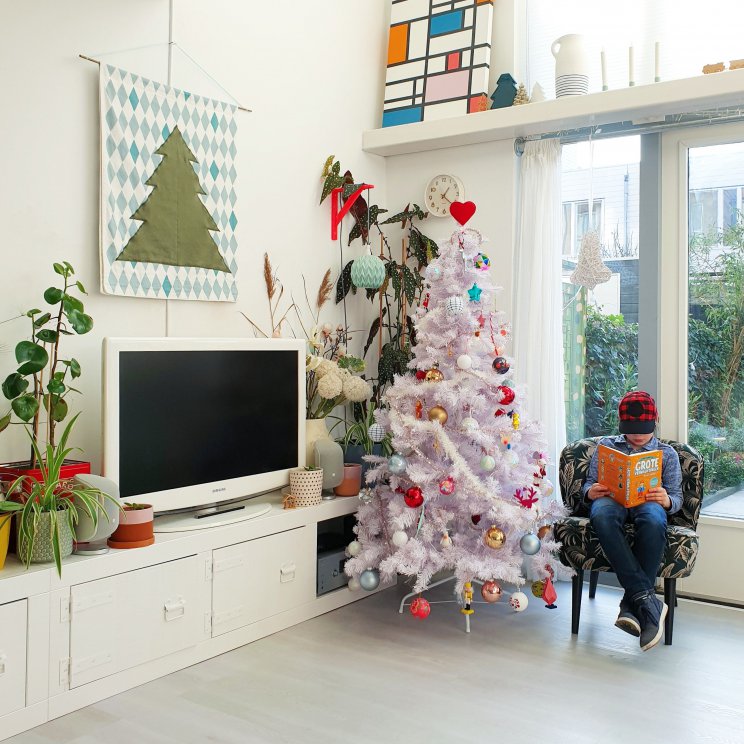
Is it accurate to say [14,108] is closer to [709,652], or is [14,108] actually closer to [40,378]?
[40,378]

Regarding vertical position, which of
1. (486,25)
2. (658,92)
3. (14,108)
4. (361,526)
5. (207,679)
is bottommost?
(207,679)

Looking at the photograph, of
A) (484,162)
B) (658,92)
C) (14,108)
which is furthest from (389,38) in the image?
(14,108)

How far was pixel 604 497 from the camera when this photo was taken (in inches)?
130

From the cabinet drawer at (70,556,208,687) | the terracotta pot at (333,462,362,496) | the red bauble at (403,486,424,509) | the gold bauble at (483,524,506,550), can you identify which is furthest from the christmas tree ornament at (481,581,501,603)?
the cabinet drawer at (70,556,208,687)

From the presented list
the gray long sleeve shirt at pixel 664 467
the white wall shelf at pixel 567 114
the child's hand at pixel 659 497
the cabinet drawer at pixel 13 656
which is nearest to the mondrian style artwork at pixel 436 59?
the white wall shelf at pixel 567 114

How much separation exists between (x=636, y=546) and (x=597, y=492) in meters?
0.30

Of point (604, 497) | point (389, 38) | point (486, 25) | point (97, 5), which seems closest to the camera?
point (97, 5)

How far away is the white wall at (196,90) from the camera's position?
2.77 m

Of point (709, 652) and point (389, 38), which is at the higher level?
point (389, 38)

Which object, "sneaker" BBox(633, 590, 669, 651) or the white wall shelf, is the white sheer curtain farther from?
"sneaker" BBox(633, 590, 669, 651)

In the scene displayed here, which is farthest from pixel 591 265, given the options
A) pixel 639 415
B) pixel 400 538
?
pixel 400 538

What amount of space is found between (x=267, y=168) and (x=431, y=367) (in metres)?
1.25

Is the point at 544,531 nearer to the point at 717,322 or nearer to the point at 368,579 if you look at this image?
the point at 368,579

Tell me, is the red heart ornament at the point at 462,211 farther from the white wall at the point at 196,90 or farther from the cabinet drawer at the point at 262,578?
the cabinet drawer at the point at 262,578
